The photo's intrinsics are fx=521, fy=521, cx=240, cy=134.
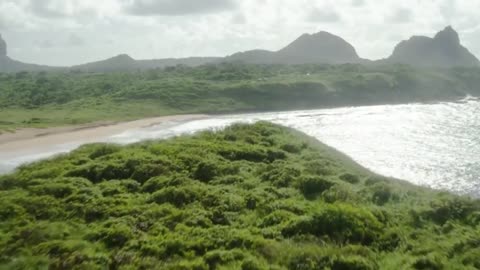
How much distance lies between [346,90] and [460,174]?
10206 centimetres

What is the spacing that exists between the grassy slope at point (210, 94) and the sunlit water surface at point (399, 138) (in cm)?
1624

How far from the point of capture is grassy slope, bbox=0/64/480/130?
4323 inches

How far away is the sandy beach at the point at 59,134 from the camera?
6788 cm

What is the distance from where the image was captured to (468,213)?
93.0 ft

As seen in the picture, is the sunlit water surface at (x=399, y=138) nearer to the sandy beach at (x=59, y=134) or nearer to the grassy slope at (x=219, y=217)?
the sandy beach at (x=59, y=134)

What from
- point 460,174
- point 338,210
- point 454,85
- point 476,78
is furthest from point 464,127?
point 476,78

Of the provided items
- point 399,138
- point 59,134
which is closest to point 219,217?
point 399,138

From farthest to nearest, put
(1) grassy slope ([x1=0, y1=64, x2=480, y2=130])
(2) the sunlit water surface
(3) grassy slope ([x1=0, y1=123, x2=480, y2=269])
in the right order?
(1) grassy slope ([x1=0, y1=64, x2=480, y2=130]), (2) the sunlit water surface, (3) grassy slope ([x1=0, y1=123, x2=480, y2=269])

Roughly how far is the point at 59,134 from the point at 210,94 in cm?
6228

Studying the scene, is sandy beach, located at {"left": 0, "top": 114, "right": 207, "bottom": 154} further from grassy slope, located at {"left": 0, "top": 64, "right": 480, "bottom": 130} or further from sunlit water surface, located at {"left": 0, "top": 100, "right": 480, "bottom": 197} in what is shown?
grassy slope, located at {"left": 0, "top": 64, "right": 480, "bottom": 130}

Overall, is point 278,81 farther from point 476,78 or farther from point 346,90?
point 476,78

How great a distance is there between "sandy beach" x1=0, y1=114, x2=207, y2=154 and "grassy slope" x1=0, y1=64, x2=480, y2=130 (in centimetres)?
539

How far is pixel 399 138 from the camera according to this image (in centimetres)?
7500

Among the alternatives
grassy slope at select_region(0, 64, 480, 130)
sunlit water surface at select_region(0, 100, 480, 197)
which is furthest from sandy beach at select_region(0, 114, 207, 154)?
grassy slope at select_region(0, 64, 480, 130)
